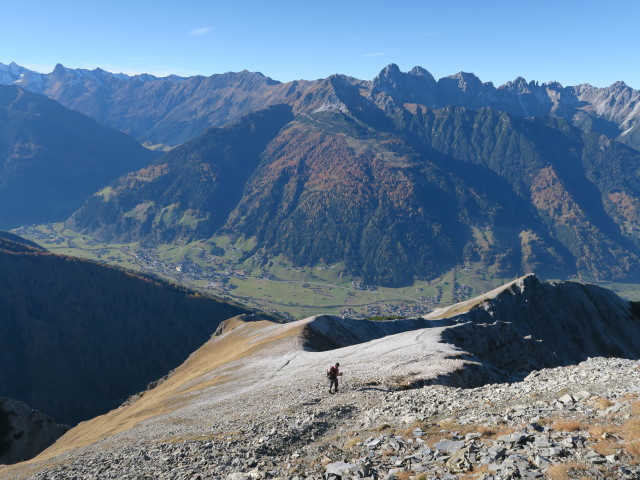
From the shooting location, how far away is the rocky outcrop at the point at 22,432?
101 metres

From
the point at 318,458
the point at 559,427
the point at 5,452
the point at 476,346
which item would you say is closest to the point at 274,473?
the point at 318,458

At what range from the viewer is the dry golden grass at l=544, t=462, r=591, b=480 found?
17.0m

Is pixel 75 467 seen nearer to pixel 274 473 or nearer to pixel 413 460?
pixel 274 473

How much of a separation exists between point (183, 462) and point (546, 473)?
1994cm

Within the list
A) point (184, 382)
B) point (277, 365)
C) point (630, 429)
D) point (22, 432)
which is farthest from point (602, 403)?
point (22, 432)

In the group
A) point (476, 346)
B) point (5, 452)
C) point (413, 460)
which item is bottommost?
point (5, 452)

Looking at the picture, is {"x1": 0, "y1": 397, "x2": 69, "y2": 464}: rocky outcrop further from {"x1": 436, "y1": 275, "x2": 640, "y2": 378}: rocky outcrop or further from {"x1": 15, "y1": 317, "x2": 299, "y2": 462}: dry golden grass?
{"x1": 436, "y1": 275, "x2": 640, "y2": 378}: rocky outcrop

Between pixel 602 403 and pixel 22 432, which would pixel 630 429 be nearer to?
pixel 602 403

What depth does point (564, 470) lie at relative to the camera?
17.3m

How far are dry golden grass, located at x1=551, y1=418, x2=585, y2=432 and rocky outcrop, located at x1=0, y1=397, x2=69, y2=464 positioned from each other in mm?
112552

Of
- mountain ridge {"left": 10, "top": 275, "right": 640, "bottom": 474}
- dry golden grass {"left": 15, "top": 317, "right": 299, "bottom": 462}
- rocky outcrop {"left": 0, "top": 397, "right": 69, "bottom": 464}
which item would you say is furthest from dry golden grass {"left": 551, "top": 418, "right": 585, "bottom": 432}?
rocky outcrop {"left": 0, "top": 397, "right": 69, "bottom": 464}

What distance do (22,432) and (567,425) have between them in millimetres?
122570

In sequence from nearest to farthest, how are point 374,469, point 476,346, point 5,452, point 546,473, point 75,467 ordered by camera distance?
point 546,473 → point 374,469 → point 75,467 → point 476,346 → point 5,452

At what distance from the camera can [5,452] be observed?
327 ft
